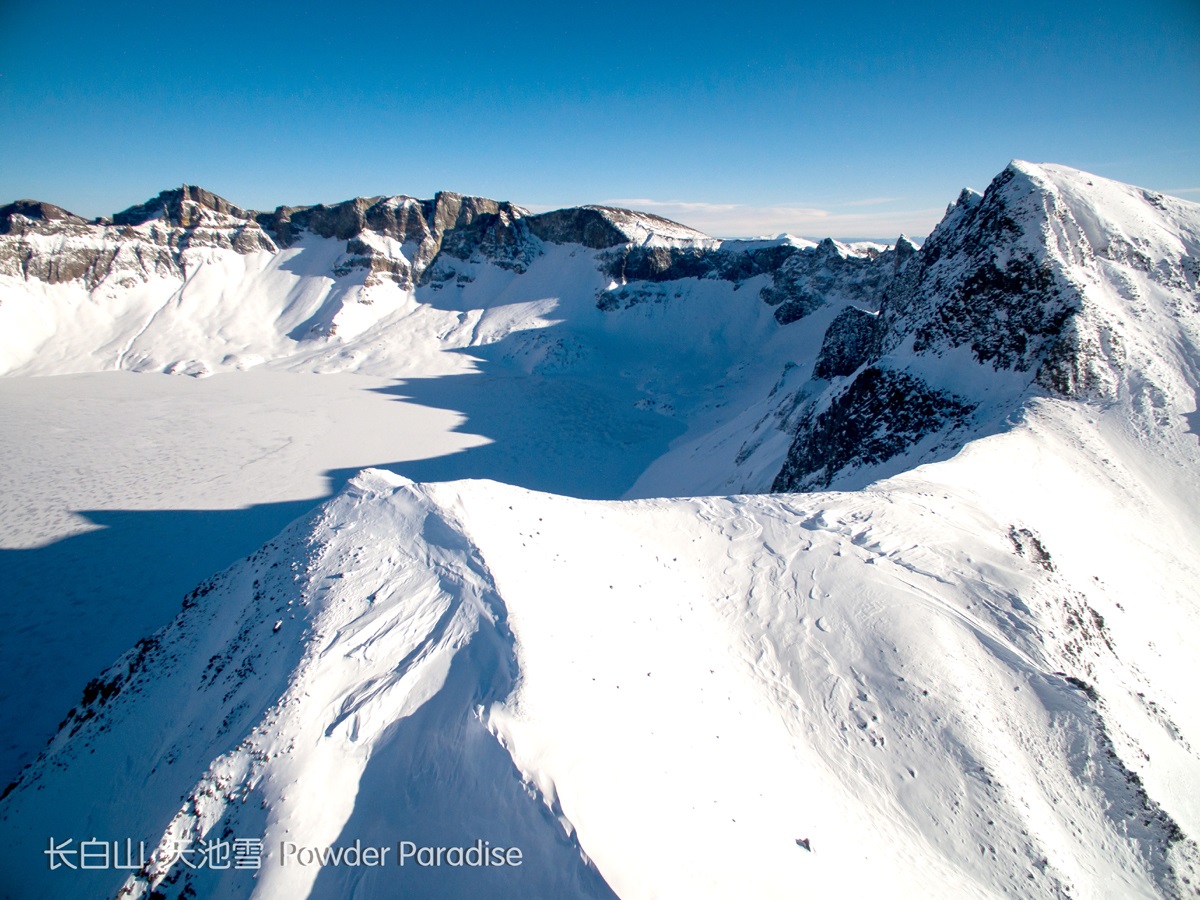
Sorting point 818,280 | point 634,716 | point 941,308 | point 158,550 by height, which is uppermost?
point 818,280

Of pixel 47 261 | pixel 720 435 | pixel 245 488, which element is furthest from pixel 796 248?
pixel 47 261

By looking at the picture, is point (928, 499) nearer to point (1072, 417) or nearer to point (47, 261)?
point (1072, 417)

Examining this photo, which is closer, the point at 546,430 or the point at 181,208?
the point at 546,430

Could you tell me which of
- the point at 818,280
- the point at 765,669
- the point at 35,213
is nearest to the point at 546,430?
the point at 765,669

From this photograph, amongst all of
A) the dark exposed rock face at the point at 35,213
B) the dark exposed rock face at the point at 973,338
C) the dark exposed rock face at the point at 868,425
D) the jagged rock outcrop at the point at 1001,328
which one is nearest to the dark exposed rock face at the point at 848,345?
the dark exposed rock face at the point at 973,338

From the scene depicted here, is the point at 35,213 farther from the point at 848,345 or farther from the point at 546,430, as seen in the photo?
the point at 848,345

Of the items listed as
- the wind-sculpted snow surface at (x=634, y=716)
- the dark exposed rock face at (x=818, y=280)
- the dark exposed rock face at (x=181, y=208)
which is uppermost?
the dark exposed rock face at (x=181, y=208)

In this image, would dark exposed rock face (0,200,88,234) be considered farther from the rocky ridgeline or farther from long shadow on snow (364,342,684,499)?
long shadow on snow (364,342,684,499)

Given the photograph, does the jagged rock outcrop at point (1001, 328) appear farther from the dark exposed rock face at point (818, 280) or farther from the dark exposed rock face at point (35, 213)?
the dark exposed rock face at point (35, 213)
